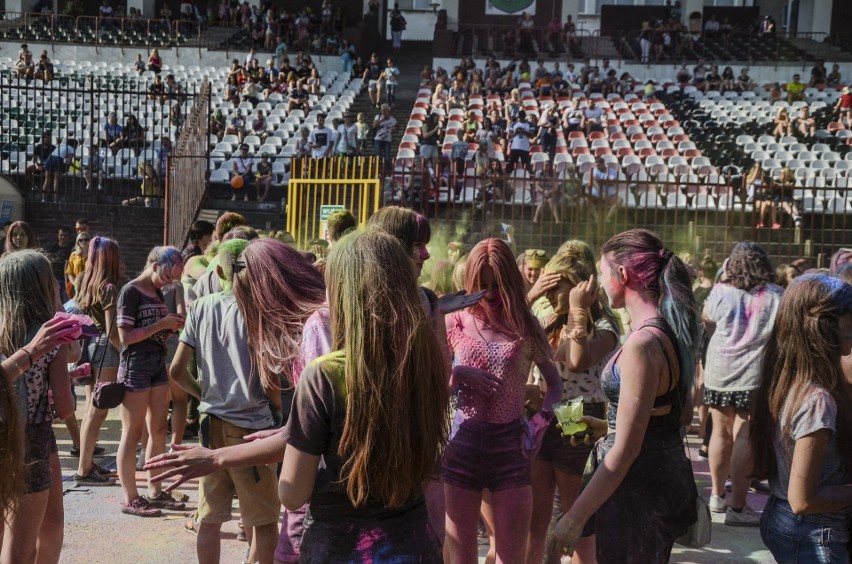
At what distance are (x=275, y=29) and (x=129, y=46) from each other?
4.55 m

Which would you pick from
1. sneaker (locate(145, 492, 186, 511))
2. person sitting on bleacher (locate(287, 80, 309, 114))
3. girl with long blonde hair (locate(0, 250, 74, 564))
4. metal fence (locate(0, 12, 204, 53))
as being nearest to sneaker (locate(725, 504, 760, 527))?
sneaker (locate(145, 492, 186, 511))

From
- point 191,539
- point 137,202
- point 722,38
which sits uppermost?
point 722,38

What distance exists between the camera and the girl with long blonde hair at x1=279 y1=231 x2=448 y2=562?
2.32m

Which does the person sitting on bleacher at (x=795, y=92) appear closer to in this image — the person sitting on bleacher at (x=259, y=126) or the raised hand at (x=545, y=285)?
the person sitting on bleacher at (x=259, y=126)

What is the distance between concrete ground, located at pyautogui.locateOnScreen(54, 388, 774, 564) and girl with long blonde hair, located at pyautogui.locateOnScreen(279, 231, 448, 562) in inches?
106

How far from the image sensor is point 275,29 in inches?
1161

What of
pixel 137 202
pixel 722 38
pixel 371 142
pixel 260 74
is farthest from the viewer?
pixel 722 38

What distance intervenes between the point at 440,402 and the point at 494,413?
1.31 meters

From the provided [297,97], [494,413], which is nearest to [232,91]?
[297,97]

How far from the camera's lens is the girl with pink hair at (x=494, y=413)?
3.69m

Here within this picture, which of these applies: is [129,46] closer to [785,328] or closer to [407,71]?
[407,71]

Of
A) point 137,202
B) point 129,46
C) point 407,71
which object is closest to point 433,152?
point 137,202

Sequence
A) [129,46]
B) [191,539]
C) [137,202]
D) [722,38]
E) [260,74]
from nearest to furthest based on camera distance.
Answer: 1. [191,539]
2. [137,202]
3. [260,74]
4. [129,46]
5. [722,38]

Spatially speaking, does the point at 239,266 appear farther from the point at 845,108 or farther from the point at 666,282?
the point at 845,108
